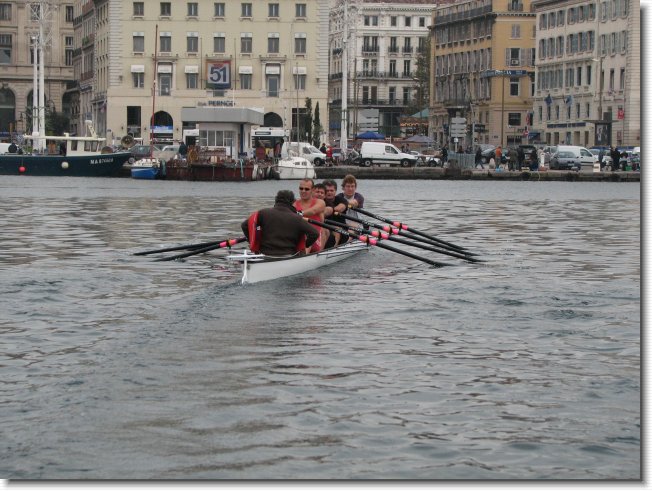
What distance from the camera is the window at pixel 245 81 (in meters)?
120

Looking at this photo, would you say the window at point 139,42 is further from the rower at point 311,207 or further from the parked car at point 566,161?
the rower at point 311,207

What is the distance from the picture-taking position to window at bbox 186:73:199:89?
Answer: 391ft

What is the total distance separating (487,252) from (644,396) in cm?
1971

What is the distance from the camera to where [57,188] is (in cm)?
6494

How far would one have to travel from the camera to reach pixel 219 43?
120 meters

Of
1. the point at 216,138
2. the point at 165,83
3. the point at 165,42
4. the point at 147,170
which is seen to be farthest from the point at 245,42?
the point at 147,170

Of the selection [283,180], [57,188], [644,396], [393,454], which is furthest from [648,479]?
[283,180]

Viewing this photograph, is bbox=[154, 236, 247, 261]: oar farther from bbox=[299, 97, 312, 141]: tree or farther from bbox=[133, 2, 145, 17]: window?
bbox=[133, 2, 145, 17]: window

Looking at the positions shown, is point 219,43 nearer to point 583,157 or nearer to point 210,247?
point 583,157

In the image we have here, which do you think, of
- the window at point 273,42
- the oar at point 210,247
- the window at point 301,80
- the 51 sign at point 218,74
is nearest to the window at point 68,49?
the 51 sign at point 218,74

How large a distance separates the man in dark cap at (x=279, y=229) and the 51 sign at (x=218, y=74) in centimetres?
9749

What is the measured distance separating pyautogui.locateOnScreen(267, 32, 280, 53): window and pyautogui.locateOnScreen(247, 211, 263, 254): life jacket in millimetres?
98899

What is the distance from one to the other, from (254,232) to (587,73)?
100540 mm

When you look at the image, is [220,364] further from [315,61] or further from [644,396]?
[315,61]
